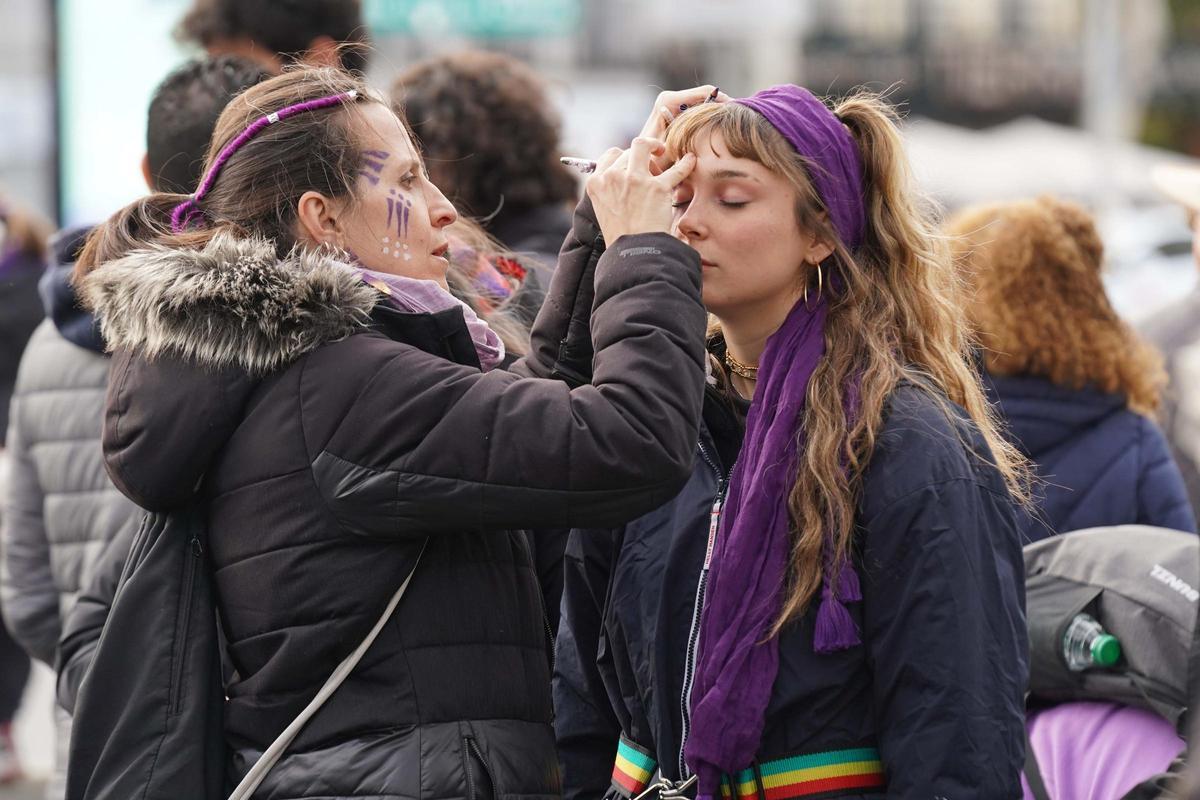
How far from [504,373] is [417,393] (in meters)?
0.13

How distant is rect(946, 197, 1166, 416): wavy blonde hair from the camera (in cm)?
362

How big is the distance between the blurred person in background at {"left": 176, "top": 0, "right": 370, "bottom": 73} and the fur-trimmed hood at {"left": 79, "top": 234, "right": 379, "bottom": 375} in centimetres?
187

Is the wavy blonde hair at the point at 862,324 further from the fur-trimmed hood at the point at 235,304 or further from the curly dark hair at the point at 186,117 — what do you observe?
the curly dark hair at the point at 186,117

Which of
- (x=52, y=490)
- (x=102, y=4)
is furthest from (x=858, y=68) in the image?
(x=52, y=490)

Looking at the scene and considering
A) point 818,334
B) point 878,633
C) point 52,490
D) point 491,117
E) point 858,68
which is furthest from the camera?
point 858,68

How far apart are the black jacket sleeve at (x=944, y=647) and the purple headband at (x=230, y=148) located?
1.03 metres

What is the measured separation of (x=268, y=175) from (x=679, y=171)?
2.00 feet

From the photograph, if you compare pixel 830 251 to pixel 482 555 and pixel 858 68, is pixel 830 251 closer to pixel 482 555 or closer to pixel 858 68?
pixel 482 555

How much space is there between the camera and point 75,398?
322 centimetres

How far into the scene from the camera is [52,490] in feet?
10.8

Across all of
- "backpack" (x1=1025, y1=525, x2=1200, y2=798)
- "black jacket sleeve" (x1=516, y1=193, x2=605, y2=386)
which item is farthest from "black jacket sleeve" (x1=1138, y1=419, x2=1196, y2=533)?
"black jacket sleeve" (x1=516, y1=193, x2=605, y2=386)

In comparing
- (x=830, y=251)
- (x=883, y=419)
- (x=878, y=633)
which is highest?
(x=830, y=251)

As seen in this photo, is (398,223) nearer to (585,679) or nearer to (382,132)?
(382,132)

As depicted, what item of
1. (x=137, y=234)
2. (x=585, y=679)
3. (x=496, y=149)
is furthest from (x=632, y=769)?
(x=496, y=149)
